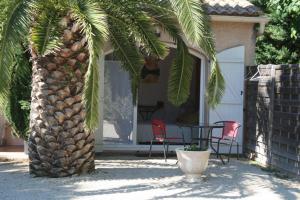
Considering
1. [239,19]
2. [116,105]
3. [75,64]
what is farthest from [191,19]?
[116,105]

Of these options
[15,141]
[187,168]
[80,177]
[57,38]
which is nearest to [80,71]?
[57,38]

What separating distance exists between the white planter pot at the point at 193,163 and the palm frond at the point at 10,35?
332 cm

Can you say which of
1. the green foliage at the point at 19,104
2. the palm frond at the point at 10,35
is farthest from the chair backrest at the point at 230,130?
the palm frond at the point at 10,35

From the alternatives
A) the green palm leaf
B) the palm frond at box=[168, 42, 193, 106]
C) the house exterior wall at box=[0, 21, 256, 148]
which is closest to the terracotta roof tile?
the house exterior wall at box=[0, 21, 256, 148]

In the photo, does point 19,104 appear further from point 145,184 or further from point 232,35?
point 232,35

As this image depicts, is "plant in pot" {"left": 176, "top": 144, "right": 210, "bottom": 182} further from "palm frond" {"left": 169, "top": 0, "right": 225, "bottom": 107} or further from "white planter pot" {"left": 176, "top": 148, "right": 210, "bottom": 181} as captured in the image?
"palm frond" {"left": 169, "top": 0, "right": 225, "bottom": 107}

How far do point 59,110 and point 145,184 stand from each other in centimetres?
201

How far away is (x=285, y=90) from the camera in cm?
1034

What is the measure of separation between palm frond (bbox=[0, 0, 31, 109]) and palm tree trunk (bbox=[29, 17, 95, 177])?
1.25 meters

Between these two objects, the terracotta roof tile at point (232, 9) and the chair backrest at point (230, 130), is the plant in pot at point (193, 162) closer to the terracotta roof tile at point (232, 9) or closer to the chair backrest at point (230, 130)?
the chair backrest at point (230, 130)

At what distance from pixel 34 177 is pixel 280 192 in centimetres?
433

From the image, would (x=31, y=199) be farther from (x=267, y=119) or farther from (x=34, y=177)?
(x=267, y=119)

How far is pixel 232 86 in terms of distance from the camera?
1277 centimetres

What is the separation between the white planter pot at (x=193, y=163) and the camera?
9055 mm
